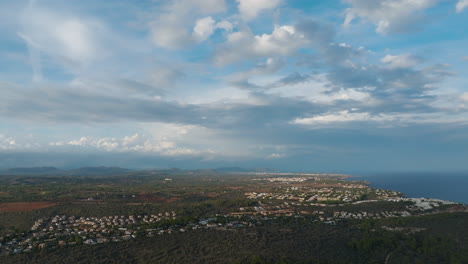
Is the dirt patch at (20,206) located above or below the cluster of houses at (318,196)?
below

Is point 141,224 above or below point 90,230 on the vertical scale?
above

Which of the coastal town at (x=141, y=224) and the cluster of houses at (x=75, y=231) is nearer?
the cluster of houses at (x=75, y=231)

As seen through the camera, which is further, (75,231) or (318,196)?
(318,196)

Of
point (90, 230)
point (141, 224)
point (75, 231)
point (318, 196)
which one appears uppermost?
point (318, 196)

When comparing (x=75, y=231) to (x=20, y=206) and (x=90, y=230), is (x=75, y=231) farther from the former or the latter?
(x=20, y=206)

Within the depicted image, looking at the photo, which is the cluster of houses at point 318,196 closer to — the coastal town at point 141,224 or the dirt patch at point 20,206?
the coastal town at point 141,224

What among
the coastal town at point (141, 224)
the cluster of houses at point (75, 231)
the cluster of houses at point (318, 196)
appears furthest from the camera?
the cluster of houses at point (318, 196)

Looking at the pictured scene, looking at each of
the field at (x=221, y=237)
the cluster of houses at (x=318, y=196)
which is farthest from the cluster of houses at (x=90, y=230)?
the cluster of houses at (x=318, y=196)

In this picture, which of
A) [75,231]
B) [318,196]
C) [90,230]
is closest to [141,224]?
[90,230]

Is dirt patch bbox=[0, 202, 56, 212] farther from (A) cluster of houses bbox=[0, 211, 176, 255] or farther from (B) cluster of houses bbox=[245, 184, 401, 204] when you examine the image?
(B) cluster of houses bbox=[245, 184, 401, 204]

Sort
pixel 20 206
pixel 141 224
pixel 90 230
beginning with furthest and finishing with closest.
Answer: pixel 20 206
pixel 141 224
pixel 90 230

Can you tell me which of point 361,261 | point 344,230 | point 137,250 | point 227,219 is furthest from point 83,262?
point 344,230

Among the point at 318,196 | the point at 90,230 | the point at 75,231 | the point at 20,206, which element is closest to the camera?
the point at 75,231
